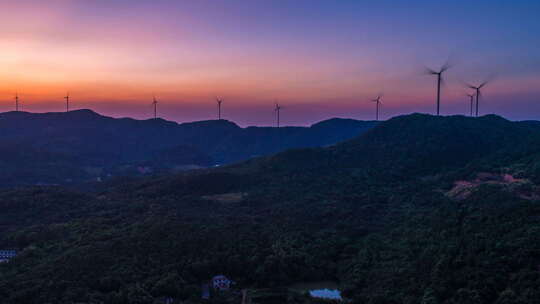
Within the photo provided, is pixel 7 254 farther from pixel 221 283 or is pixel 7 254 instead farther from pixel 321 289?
pixel 321 289

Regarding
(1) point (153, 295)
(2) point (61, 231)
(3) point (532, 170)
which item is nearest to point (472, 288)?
(1) point (153, 295)

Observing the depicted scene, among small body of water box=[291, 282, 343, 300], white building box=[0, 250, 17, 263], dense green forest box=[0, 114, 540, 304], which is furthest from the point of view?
white building box=[0, 250, 17, 263]

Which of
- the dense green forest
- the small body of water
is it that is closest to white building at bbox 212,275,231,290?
the dense green forest

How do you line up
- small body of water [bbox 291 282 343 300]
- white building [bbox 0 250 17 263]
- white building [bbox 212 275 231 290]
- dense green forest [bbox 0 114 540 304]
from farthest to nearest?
white building [bbox 0 250 17 263]
white building [bbox 212 275 231 290]
small body of water [bbox 291 282 343 300]
dense green forest [bbox 0 114 540 304]

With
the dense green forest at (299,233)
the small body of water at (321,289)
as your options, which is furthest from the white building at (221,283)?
the small body of water at (321,289)

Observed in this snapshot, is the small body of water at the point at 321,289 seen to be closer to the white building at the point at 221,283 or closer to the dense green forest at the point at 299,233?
the dense green forest at the point at 299,233

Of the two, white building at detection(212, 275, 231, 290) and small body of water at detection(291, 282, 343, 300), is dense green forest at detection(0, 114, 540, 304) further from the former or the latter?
white building at detection(212, 275, 231, 290)

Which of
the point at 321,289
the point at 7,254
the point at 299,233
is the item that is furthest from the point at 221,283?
the point at 7,254
